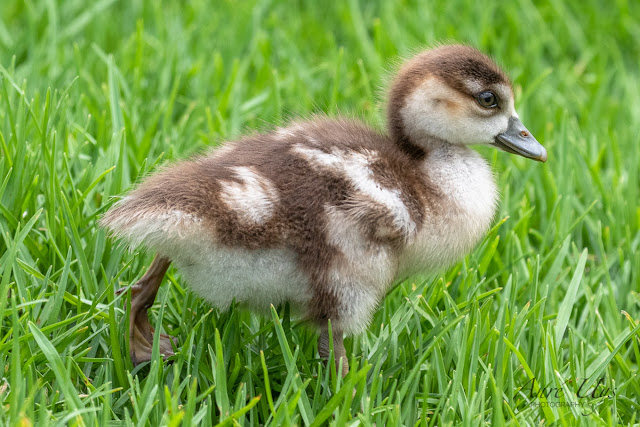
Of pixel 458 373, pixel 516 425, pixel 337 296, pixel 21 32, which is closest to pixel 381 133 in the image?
pixel 337 296

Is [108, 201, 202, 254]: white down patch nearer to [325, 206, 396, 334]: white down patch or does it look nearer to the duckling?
the duckling

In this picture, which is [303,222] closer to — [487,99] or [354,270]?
[354,270]

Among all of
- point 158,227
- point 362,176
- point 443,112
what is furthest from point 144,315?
point 443,112

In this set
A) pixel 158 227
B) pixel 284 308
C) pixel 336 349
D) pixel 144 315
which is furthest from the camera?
pixel 144 315

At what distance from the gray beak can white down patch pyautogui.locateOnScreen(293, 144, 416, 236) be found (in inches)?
21.7

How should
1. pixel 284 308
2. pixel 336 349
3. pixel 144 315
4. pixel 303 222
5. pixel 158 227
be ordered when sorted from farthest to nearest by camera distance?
pixel 144 315 < pixel 284 308 < pixel 336 349 < pixel 303 222 < pixel 158 227

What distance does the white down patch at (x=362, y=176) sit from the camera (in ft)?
8.45

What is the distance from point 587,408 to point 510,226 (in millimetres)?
1194

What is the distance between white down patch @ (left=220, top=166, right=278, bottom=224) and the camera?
245 cm

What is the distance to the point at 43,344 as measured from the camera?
2436 mm

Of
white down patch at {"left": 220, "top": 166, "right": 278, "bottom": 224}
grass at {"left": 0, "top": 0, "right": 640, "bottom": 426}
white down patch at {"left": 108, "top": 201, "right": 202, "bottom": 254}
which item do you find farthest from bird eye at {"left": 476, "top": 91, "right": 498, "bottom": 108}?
white down patch at {"left": 108, "top": 201, "right": 202, "bottom": 254}

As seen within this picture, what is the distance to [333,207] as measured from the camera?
8.32ft

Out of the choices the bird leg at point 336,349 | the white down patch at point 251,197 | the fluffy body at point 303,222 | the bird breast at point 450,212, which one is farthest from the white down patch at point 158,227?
the bird breast at point 450,212

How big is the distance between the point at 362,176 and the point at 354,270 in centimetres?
28
